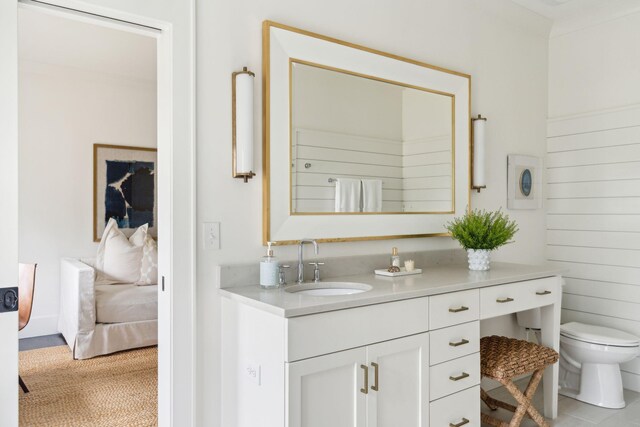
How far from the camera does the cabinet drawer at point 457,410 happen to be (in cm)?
215

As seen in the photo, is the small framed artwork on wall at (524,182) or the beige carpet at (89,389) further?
the small framed artwork on wall at (524,182)

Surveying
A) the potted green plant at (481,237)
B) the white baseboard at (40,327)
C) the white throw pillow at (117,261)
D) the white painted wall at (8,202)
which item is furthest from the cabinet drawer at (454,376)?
the white baseboard at (40,327)

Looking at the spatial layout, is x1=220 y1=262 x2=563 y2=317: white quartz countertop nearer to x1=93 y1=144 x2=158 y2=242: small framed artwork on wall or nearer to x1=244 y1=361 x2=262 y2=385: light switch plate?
x1=244 y1=361 x2=262 y2=385: light switch plate

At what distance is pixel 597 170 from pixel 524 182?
50 cm

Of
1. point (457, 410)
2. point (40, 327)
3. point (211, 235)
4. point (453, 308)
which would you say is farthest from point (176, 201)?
point (40, 327)

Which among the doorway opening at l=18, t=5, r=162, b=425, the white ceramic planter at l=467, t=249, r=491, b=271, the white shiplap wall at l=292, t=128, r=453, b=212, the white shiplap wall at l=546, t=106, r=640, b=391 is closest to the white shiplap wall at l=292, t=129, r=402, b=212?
the white shiplap wall at l=292, t=128, r=453, b=212

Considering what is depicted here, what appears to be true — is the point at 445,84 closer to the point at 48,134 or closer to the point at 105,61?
the point at 105,61

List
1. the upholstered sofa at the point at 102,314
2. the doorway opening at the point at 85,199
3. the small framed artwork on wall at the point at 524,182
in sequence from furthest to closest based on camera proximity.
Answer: the upholstered sofa at the point at 102,314, the doorway opening at the point at 85,199, the small framed artwork on wall at the point at 524,182

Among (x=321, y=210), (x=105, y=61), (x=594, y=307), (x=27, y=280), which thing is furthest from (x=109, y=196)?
(x=594, y=307)

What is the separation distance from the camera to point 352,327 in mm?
1860

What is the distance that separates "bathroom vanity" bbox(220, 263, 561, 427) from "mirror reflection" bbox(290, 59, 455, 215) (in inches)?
17.9

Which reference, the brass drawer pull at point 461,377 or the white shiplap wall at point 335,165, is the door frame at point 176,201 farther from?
the brass drawer pull at point 461,377

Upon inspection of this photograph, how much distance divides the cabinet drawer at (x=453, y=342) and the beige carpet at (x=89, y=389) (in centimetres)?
161

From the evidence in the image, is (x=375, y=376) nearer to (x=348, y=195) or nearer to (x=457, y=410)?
(x=457, y=410)
